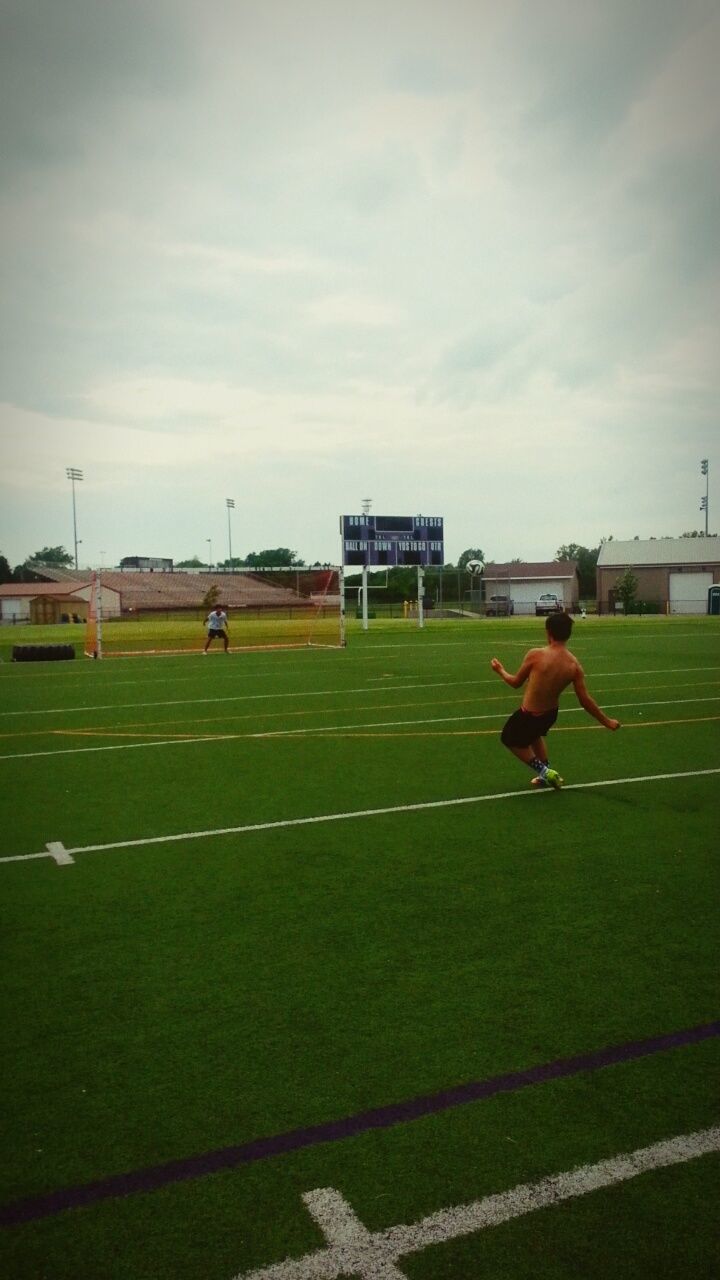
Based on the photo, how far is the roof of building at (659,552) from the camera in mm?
84062

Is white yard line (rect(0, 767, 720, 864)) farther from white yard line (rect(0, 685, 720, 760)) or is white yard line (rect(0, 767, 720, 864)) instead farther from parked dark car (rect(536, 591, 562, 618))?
parked dark car (rect(536, 591, 562, 618))

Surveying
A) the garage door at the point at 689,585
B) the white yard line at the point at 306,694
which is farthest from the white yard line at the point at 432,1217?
the garage door at the point at 689,585

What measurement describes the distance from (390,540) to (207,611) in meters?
24.5

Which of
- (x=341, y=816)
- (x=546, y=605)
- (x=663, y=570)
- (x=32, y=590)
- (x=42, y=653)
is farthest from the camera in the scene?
(x=32, y=590)

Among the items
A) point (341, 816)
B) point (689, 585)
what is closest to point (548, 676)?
point (341, 816)

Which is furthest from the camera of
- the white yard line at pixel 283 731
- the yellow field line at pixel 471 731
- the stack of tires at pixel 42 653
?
the stack of tires at pixel 42 653

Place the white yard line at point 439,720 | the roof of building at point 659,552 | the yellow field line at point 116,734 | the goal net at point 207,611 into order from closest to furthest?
the yellow field line at point 116,734 → the white yard line at point 439,720 → the goal net at point 207,611 → the roof of building at point 659,552

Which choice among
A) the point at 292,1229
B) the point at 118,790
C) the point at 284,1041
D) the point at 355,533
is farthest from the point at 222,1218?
the point at 355,533

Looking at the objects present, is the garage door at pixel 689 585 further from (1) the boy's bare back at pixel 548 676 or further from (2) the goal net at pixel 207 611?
(1) the boy's bare back at pixel 548 676

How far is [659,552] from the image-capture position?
86875mm

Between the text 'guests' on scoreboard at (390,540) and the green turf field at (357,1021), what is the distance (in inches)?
1343

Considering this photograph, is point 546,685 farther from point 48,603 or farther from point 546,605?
point 48,603

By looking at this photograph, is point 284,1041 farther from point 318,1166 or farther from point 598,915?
point 598,915

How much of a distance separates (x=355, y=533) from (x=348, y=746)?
1289 inches
